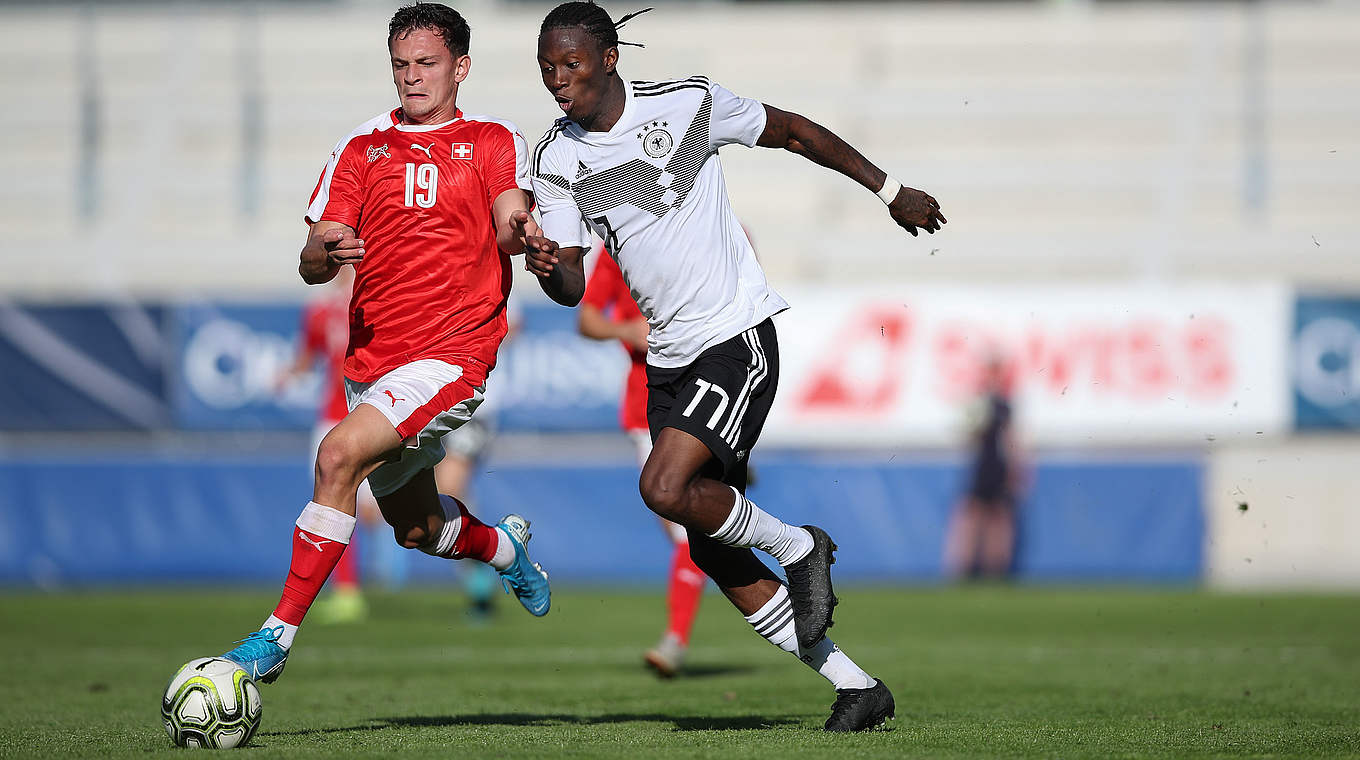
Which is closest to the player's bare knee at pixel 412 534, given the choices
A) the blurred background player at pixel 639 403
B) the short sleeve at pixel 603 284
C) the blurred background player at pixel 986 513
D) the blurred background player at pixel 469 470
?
the blurred background player at pixel 639 403

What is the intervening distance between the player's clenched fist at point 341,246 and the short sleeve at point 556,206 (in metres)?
0.65

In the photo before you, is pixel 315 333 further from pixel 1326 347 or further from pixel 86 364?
pixel 1326 347

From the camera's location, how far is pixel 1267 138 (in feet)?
64.4

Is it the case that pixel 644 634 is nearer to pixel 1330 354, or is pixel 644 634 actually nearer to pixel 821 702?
pixel 821 702

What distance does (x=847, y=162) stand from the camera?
545 centimetres

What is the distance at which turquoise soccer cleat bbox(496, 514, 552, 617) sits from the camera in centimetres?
633

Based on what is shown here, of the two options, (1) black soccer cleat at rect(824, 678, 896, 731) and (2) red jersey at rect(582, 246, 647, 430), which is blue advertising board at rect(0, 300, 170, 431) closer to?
(2) red jersey at rect(582, 246, 647, 430)

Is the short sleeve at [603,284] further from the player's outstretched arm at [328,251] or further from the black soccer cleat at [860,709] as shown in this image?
the black soccer cleat at [860,709]

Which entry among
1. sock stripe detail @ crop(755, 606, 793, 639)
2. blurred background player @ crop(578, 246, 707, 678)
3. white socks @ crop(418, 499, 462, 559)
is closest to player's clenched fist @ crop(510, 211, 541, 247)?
white socks @ crop(418, 499, 462, 559)

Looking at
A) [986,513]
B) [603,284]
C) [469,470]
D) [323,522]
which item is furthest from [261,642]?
[986,513]

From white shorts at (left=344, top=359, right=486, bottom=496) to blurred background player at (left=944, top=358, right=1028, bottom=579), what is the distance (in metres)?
10.1

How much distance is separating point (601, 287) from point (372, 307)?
8.90ft

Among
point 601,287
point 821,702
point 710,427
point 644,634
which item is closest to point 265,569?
point 644,634

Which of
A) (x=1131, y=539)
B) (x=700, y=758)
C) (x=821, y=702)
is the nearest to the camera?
(x=700, y=758)
